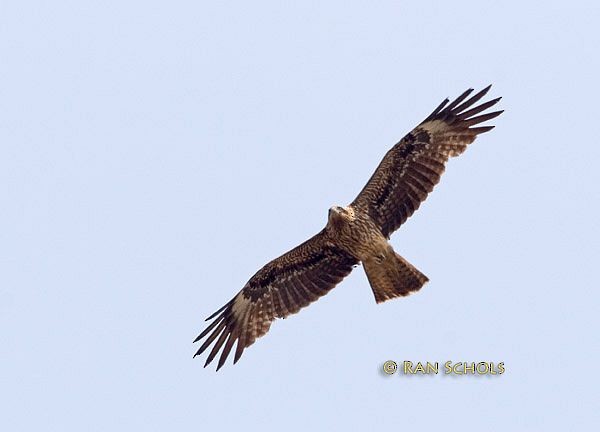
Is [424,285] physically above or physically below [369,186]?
below

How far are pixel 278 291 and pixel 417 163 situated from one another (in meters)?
2.87

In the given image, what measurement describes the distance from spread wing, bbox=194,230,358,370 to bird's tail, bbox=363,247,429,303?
0.53 metres

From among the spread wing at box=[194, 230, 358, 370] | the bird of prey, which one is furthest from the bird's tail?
the spread wing at box=[194, 230, 358, 370]

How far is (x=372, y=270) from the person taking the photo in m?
17.3

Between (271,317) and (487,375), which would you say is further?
(271,317)

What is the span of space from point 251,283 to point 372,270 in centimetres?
204

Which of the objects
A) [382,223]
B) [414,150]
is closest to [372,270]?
[382,223]

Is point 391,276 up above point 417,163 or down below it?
below

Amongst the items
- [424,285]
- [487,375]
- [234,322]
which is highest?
[234,322]

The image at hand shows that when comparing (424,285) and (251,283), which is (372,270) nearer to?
(424,285)

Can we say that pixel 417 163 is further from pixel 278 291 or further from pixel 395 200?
pixel 278 291

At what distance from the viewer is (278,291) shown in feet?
59.5

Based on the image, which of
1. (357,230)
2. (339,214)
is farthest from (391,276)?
(339,214)

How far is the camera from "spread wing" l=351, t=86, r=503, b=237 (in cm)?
1711
